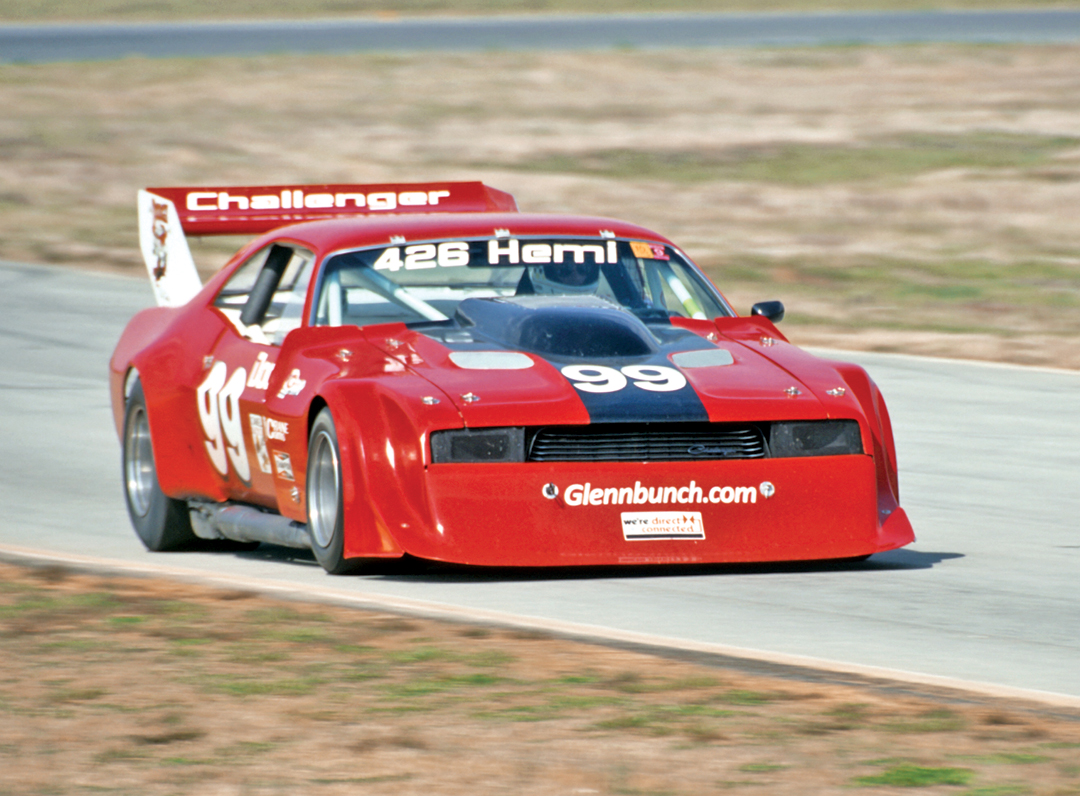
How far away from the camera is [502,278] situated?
7.75 m

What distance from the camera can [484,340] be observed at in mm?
7102

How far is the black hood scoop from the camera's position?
6945 millimetres

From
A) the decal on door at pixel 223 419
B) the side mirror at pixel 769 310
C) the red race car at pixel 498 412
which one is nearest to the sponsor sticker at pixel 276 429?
the red race car at pixel 498 412

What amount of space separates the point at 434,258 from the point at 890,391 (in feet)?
17.3

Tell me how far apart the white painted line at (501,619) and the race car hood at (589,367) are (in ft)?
2.19

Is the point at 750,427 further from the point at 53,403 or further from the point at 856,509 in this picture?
the point at 53,403

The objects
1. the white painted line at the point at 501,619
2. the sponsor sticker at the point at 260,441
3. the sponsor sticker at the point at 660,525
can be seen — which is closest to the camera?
the white painted line at the point at 501,619

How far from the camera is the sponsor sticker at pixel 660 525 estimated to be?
21.4 ft

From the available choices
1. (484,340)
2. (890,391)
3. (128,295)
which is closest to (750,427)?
(484,340)

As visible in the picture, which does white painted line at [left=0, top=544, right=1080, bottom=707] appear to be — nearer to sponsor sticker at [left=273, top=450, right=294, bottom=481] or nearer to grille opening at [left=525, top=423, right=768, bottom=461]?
sponsor sticker at [left=273, top=450, right=294, bottom=481]

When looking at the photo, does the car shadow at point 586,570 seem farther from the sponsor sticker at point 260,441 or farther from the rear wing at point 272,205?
the rear wing at point 272,205

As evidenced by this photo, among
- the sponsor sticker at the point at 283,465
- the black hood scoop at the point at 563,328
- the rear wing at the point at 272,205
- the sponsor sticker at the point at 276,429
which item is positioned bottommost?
the sponsor sticker at the point at 283,465

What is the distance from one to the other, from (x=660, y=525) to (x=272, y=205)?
3552 mm

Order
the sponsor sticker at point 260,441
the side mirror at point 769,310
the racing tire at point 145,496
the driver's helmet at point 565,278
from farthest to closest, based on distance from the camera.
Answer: the racing tire at point 145,496
the side mirror at point 769,310
the driver's helmet at point 565,278
the sponsor sticker at point 260,441
